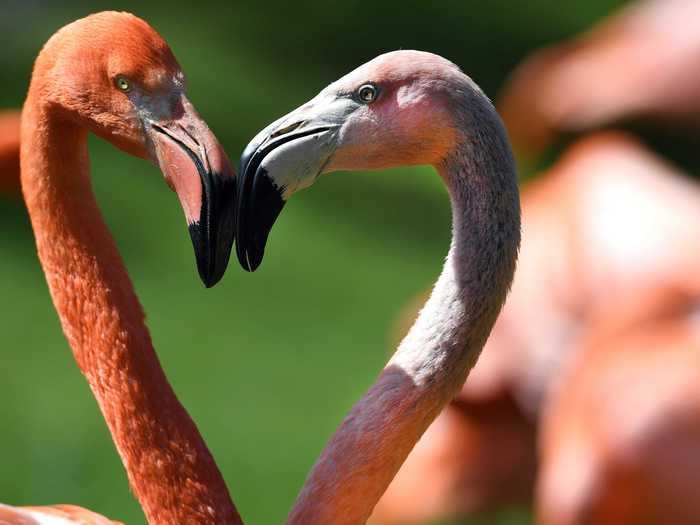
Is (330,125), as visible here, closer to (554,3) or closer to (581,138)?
(581,138)

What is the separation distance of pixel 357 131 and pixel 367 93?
61mm

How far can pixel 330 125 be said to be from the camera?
207 cm

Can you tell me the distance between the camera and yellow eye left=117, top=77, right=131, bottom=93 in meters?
2.14

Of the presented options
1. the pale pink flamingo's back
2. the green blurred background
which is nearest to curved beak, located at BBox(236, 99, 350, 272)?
the pale pink flamingo's back

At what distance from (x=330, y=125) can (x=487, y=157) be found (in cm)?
25

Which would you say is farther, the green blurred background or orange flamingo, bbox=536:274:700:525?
the green blurred background

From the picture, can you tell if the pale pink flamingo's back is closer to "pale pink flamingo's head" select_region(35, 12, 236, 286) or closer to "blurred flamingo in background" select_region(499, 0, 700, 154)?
"pale pink flamingo's head" select_region(35, 12, 236, 286)

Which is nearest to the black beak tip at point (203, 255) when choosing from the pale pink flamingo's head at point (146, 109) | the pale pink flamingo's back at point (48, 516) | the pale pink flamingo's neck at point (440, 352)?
the pale pink flamingo's head at point (146, 109)

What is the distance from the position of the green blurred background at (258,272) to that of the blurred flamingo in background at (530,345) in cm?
18

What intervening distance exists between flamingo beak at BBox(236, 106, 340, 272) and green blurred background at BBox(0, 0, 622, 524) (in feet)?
6.89

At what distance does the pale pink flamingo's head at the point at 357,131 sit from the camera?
80.1 inches

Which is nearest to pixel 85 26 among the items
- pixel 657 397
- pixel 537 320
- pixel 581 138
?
pixel 657 397

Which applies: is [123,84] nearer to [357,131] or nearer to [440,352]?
[357,131]

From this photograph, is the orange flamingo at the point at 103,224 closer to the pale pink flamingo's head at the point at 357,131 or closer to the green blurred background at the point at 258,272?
the pale pink flamingo's head at the point at 357,131
